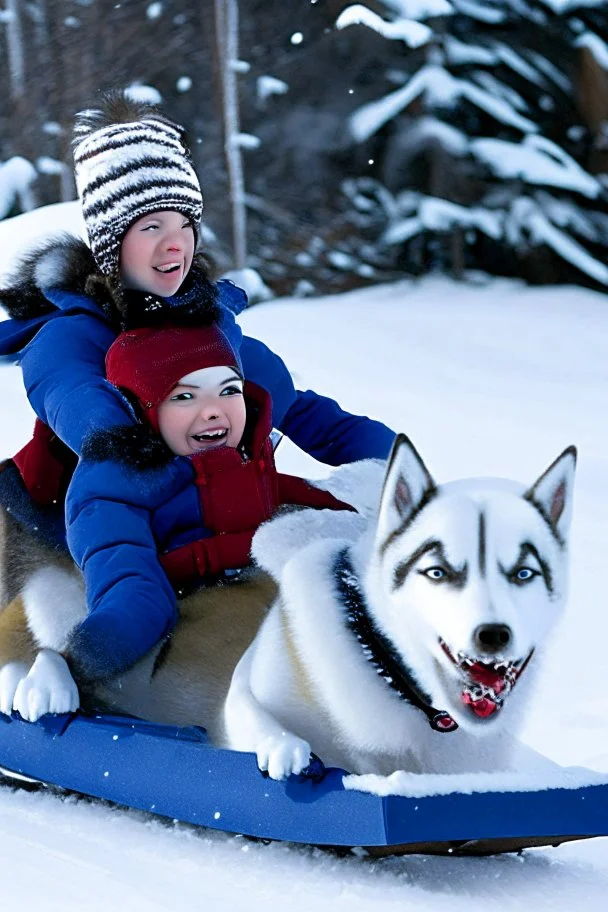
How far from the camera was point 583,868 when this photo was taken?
75.5 inches

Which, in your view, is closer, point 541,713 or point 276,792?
point 276,792

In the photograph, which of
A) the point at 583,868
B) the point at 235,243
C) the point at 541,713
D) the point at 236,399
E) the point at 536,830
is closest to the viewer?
the point at 536,830

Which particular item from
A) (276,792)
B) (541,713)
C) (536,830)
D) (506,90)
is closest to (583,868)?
(536,830)

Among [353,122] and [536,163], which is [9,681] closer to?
[536,163]

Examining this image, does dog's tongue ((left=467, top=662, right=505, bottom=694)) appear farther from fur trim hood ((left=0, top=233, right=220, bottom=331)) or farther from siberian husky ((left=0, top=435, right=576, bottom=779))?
fur trim hood ((left=0, top=233, right=220, bottom=331))

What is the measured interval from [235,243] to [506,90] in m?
2.15

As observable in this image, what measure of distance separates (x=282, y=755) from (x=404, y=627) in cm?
24

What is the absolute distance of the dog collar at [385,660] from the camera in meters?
1.80

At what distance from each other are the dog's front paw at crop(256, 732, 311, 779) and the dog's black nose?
327mm

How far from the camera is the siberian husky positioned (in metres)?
1.69

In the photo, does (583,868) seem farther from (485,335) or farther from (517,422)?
(485,335)

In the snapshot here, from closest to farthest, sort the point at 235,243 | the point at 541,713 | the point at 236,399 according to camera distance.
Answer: the point at 236,399 → the point at 541,713 → the point at 235,243

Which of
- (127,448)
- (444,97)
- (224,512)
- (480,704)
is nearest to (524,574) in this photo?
(480,704)

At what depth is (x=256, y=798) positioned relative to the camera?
72.8 inches
